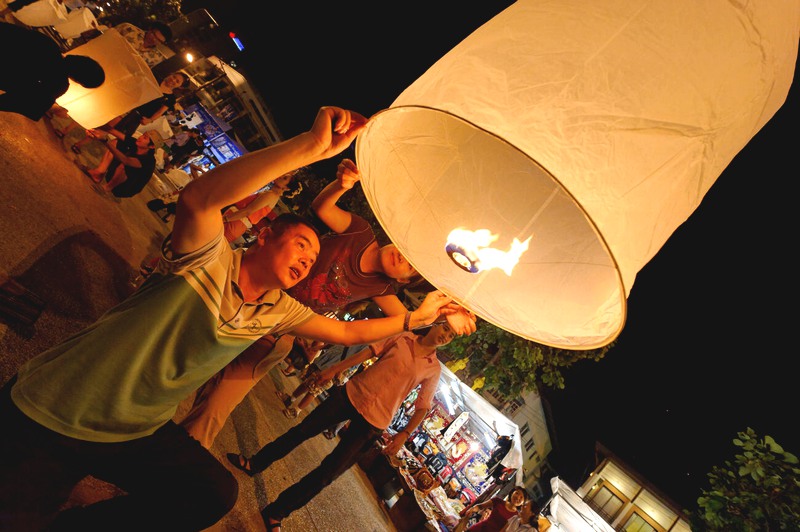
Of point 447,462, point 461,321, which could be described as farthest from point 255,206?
point 447,462

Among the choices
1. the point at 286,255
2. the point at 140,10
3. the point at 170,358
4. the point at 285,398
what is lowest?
the point at 285,398

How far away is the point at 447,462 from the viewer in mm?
10633

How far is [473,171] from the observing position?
2.13m

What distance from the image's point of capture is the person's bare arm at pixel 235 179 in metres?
1.70

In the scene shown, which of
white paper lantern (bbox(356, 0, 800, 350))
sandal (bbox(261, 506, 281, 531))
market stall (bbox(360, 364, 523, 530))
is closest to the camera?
white paper lantern (bbox(356, 0, 800, 350))

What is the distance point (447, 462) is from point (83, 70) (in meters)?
11.3

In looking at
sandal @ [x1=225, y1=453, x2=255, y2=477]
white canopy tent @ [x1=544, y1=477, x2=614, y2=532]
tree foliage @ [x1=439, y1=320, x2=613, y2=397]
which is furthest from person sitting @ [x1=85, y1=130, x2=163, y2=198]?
white canopy tent @ [x1=544, y1=477, x2=614, y2=532]

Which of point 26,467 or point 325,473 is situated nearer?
point 26,467

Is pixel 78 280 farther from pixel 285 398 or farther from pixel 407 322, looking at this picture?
pixel 285 398

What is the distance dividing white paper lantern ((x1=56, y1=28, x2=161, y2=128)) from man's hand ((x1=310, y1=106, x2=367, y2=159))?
15.5 feet

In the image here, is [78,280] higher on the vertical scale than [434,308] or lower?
lower

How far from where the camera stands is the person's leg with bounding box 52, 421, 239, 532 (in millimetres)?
1896

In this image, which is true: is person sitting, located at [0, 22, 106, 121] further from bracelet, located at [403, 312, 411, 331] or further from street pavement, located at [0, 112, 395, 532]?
bracelet, located at [403, 312, 411, 331]

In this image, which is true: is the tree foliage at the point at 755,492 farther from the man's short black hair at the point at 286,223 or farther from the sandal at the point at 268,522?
the man's short black hair at the point at 286,223
